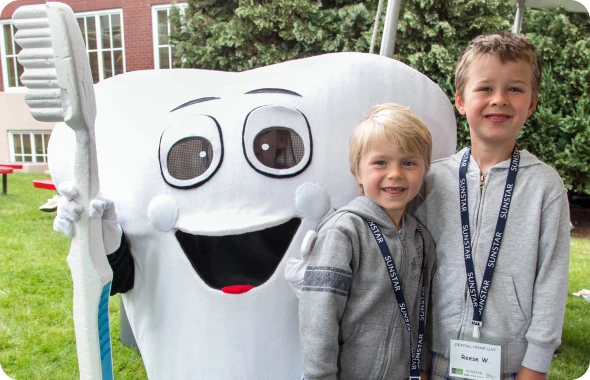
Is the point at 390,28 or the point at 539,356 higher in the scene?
the point at 390,28

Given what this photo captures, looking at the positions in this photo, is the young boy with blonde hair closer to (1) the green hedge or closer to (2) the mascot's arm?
(2) the mascot's arm

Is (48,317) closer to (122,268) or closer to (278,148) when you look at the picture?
(122,268)

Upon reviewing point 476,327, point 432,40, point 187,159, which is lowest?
point 476,327

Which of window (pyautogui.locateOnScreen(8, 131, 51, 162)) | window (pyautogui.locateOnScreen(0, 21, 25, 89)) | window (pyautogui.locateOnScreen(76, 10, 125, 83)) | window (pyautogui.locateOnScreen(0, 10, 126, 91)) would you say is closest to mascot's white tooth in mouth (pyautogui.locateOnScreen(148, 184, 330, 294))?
window (pyautogui.locateOnScreen(0, 10, 126, 91))

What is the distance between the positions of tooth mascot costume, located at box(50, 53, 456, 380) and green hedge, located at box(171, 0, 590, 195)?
5281 millimetres

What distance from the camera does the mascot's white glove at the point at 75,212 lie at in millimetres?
1419

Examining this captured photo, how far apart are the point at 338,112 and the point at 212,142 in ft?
1.38

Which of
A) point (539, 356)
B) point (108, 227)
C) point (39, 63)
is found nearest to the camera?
point (39, 63)

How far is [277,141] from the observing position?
1690mm

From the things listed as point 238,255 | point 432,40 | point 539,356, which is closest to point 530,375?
point 539,356

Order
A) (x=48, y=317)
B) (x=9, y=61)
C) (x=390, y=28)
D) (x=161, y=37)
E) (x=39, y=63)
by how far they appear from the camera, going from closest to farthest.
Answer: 1. (x=39, y=63)
2. (x=390, y=28)
3. (x=48, y=317)
4. (x=161, y=37)
5. (x=9, y=61)

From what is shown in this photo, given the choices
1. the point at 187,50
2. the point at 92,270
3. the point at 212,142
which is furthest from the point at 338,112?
the point at 187,50

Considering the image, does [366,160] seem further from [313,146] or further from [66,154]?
[66,154]

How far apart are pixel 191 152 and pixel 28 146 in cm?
1230
